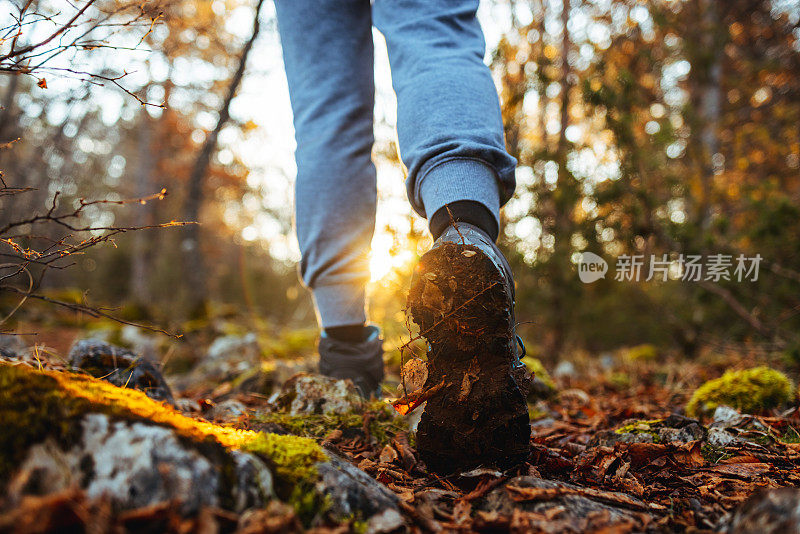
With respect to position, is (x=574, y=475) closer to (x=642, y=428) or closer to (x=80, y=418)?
(x=642, y=428)

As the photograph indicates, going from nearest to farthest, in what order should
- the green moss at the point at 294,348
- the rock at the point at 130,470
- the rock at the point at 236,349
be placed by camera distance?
the rock at the point at 130,470
the rock at the point at 236,349
the green moss at the point at 294,348

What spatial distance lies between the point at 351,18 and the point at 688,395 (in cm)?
249

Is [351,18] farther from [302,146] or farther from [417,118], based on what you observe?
[417,118]

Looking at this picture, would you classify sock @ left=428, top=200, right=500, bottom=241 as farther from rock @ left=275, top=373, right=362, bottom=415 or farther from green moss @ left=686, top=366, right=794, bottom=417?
green moss @ left=686, top=366, right=794, bottom=417

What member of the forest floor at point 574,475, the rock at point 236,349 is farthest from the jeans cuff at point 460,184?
the rock at point 236,349

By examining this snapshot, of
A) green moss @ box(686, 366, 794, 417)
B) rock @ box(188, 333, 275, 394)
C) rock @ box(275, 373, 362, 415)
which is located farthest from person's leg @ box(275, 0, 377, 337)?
green moss @ box(686, 366, 794, 417)

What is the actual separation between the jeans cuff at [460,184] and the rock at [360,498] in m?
0.67

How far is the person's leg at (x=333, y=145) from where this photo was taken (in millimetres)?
1656

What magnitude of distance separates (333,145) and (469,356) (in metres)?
0.96

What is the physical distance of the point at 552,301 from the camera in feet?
16.4

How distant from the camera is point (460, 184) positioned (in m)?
1.21

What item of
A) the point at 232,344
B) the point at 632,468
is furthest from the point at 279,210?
the point at 632,468

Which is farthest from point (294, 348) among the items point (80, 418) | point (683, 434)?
point (80, 418)

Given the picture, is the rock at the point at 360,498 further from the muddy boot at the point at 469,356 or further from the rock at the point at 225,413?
the rock at the point at 225,413
